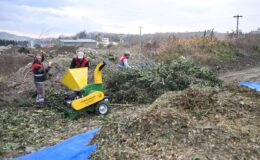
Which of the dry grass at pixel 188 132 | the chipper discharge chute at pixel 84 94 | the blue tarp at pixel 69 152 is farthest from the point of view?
the chipper discharge chute at pixel 84 94

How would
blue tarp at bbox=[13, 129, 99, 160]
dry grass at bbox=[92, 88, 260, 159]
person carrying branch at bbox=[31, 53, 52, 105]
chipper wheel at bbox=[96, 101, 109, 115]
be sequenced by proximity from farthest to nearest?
person carrying branch at bbox=[31, 53, 52, 105], chipper wheel at bbox=[96, 101, 109, 115], blue tarp at bbox=[13, 129, 99, 160], dry grass at bbox=[92, 88, 260, 159]

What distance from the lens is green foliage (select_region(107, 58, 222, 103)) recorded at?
11070mm

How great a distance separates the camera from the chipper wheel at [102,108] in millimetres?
9664

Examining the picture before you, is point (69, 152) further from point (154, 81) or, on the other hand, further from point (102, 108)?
point (154, 81)

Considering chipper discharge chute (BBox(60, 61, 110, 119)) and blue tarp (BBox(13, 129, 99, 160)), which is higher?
chipper discharge chute (BBox(60, 61, 110, 119))

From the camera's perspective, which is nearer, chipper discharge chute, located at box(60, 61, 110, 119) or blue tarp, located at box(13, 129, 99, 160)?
blue tarp, located at box(13, 129, 99, 160)

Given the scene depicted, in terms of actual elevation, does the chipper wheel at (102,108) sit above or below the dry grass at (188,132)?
below

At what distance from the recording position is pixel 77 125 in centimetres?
898

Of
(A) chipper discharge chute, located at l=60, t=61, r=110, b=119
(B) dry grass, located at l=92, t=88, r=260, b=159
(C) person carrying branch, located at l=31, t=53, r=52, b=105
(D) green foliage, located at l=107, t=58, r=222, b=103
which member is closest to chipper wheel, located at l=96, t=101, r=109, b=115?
(A) chipper discharge chute, located at l=60, t=61, r=110, b=119

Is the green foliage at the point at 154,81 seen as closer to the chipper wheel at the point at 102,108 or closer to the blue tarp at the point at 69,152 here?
the chipper wheel at the point at 102,108

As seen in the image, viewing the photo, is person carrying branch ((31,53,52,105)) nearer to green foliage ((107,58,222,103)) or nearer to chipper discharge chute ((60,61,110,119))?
chipper discharge chute ((60,61,110,119))

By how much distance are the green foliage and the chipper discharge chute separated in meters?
1.39

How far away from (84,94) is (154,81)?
7.89ft

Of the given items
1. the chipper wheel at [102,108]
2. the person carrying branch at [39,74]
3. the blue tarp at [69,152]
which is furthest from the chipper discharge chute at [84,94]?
the blue tarp at [69,152]
